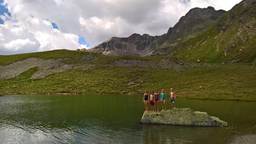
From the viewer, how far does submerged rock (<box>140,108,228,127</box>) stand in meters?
23.0

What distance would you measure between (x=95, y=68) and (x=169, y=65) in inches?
2286

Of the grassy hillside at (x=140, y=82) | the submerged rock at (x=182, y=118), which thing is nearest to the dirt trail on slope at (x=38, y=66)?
the grassy hillside at (x=140, y=82)

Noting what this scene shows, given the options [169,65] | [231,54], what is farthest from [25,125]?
[231,54]

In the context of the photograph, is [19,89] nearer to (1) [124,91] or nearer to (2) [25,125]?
(1) [124,91]

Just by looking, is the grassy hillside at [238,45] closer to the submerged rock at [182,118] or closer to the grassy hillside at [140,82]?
the grassy hillside at [140,82]

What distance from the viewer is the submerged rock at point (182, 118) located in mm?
23000

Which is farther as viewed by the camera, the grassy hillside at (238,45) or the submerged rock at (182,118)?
the grassy hillside at (238,45)

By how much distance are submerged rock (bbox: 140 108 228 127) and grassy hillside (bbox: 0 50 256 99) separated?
143 feet

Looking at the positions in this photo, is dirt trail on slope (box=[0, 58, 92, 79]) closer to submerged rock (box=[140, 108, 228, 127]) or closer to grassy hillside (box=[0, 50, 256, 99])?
grassy hillside (box=[0, 50, 256, 99])

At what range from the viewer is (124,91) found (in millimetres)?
77812

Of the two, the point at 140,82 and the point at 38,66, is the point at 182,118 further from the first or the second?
the point at 38,66

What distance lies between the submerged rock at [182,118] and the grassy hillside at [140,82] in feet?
143

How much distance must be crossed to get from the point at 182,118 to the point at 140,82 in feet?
214

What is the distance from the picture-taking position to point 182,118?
2403 centimetres
